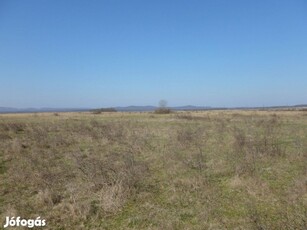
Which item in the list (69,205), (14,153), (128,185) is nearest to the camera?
(69,205)

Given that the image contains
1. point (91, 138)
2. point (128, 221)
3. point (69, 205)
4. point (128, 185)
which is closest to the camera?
point (128, 221)

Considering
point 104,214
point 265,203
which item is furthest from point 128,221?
point 265,203

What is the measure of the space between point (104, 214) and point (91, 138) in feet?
43.3

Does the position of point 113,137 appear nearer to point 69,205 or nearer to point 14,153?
point 14,153

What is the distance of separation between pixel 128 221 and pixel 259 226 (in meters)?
2.79

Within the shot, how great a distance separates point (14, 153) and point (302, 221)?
13.1 meters

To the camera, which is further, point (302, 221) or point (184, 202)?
point (184, 202)

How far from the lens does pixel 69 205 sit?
7215mm

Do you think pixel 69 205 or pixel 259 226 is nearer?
pixel 259 226

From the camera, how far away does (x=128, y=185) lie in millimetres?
8508

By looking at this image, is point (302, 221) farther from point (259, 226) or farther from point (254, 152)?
point (254, 152)

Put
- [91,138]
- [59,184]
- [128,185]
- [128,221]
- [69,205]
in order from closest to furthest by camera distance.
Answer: [128,221]
[69,205]
[128,185]
[59,184]
[91,138]

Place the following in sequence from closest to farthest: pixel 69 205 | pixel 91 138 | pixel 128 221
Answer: pixel 128 221 < pixel 69 205 < pixel 91 138

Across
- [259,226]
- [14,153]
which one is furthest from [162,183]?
[14,153]
